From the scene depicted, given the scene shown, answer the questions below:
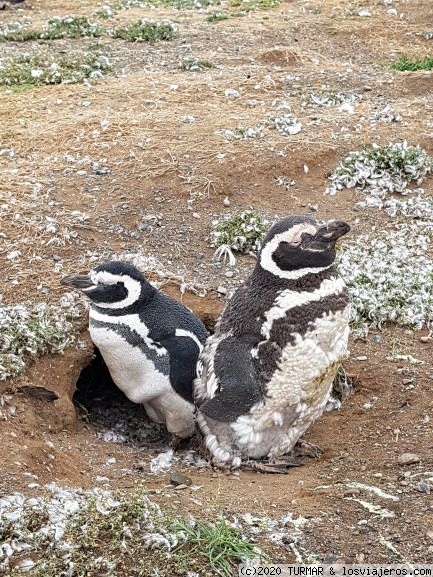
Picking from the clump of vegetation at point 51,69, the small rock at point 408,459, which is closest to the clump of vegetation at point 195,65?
the clump of vegetation at point 51,69

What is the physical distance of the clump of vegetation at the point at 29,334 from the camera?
5930 mm

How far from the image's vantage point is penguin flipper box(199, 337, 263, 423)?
5.38m

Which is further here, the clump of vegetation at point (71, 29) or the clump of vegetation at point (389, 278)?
the clump of vegetation at point (71, 29)

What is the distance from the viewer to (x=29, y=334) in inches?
241

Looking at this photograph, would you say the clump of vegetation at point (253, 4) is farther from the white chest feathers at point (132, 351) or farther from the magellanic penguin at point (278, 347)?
the magellanic penguin at point (278, 347)

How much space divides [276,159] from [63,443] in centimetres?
386

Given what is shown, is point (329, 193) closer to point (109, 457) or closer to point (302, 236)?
point (302, 236)

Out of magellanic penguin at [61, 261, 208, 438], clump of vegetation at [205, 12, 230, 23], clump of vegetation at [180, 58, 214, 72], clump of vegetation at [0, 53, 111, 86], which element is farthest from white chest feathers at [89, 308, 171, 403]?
A: clump of vegetation at [205, 12, 230, 23]

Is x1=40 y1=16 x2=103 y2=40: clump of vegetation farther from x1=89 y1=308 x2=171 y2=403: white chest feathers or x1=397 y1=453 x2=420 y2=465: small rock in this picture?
x1=397 y1=453 x2=420 y2=465: small rock

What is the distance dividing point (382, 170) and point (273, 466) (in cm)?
384

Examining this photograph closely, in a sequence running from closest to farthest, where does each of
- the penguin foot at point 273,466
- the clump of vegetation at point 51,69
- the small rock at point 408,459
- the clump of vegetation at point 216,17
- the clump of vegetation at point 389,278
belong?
1. the small rock at point 408,459
2. the penguin foot at point 273,466
3. the clump of vegetation at point 389,278
4. the clump of vegetation at point 51,69
5. the clump of vegetation at point 216,17

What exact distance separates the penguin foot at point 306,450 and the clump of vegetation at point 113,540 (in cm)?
155

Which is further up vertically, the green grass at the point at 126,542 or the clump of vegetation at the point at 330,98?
the green grass at the point at 126,542

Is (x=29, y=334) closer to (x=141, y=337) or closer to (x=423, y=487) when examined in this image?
(x=141, y=337)
